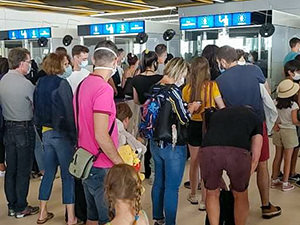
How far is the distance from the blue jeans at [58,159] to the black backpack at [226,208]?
113cm

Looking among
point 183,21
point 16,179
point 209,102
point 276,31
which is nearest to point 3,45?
point 183,21

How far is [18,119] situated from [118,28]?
5762mm

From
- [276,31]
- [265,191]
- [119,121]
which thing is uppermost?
[276,31]

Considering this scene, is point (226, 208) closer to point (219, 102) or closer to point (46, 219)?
point (219, 102)

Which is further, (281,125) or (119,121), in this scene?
(281,125)

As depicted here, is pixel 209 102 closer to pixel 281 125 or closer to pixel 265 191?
pixel 265 191

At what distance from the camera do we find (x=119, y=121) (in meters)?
2.89

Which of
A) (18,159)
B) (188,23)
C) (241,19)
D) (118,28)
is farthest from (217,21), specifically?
(18,159)

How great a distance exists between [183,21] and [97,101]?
6227 mm

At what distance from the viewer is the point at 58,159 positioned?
131 inches

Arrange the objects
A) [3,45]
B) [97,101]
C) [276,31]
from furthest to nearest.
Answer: [3,45] < [276,31] < [97,101]

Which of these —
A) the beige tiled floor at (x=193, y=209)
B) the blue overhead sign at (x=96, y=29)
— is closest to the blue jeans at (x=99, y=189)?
the beige tiled floor at (x=193, y=209)

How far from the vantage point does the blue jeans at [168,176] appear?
9.80 ft

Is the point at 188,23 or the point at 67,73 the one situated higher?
the point at 188,23
